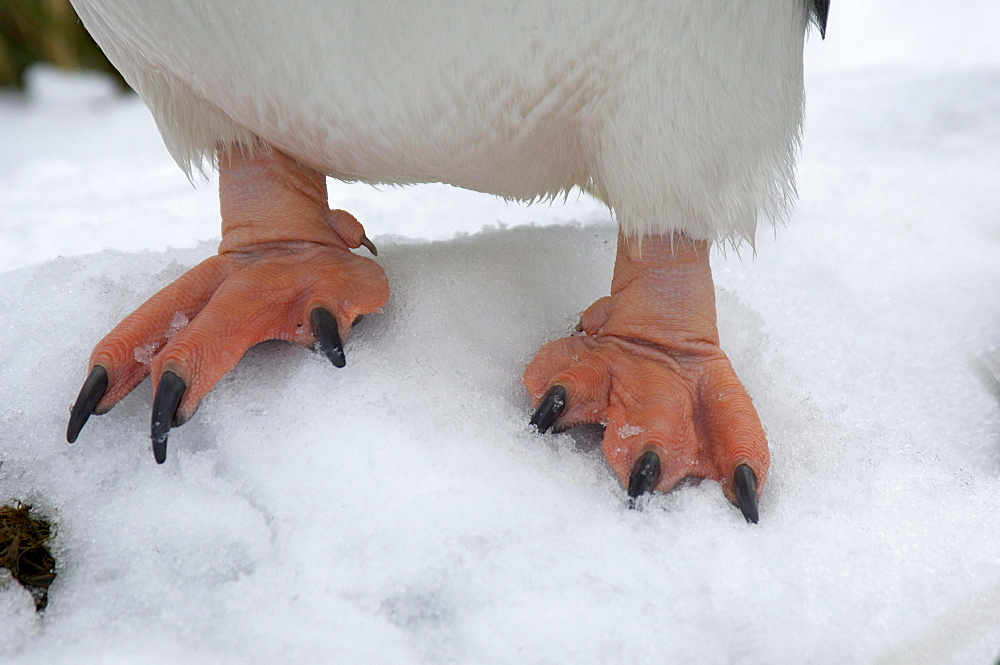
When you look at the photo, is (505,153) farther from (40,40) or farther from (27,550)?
(40,40)

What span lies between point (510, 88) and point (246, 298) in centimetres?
31

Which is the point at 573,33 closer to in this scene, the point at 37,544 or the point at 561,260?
the point at 561,260

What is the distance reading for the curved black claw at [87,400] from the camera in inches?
27.0

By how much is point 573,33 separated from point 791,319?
51 cm

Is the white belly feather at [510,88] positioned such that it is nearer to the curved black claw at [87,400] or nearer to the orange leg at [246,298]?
the orange leg at [246,298]

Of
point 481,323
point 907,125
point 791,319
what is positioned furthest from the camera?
point 907,125

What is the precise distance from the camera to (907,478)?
2.36ft

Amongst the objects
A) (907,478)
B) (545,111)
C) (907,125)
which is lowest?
(907,125)

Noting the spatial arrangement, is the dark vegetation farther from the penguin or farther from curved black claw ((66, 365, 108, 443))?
curved black claw ((66, 365, 108, 443))

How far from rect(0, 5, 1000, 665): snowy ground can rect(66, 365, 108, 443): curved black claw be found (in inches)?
1.2

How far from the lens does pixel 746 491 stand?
68 centimetres

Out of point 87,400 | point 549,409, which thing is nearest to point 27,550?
point 87,400

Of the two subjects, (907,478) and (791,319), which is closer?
(907,478)

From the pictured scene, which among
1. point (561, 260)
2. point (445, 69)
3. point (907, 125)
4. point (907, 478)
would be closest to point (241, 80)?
point (445, 69)
